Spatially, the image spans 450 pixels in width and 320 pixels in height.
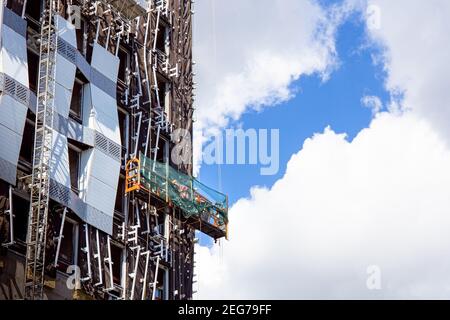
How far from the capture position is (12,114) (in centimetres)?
5350

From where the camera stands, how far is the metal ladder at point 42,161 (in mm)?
51375

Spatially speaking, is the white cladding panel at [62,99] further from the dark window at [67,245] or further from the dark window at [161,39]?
the dark window at [161,39]

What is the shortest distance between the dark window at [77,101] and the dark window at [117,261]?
6976 mm

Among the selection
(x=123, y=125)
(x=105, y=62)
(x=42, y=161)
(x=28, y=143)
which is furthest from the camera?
(x=123, y=125)

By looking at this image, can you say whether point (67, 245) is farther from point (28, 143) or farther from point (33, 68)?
point (33, 68)

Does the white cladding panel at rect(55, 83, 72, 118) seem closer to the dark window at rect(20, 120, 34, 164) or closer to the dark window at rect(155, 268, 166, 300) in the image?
the dark window at rect(20, 120, 34, 164)

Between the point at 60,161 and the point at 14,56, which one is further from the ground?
the point at 14,56

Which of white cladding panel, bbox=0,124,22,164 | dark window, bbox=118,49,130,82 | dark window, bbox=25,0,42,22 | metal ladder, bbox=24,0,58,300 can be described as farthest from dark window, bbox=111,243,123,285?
dark window, bbox=25,0,42,22

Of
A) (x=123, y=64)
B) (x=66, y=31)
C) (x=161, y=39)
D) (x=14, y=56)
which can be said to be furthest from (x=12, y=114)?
(x=161, y=39)

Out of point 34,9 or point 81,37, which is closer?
point 34,9

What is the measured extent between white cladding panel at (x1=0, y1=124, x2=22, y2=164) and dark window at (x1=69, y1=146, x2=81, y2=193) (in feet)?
15.6

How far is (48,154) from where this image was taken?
54.6 meters

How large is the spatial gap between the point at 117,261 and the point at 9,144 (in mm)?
10078
